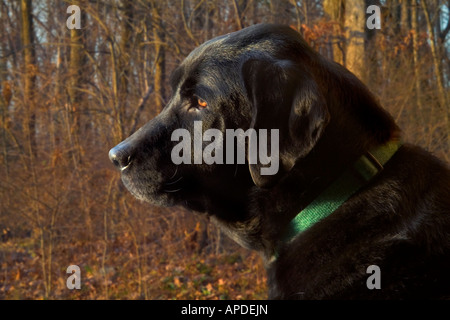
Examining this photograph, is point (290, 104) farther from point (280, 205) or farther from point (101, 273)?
point (101, 273)

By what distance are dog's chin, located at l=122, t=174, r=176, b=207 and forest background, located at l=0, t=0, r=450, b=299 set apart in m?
5.31

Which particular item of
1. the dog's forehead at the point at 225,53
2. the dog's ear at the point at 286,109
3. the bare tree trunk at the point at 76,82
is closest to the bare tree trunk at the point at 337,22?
the bare tree trunk at the point at 76,82

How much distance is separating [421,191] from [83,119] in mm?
8088

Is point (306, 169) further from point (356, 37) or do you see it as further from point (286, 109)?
point (356, 37)

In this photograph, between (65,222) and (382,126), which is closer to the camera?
(382,126)

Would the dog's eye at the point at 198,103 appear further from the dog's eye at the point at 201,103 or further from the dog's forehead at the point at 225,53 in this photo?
the dog's forehead at the point at 225,53

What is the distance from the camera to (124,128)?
8672mm

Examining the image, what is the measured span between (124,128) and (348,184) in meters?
6.88

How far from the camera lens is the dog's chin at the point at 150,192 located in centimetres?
278

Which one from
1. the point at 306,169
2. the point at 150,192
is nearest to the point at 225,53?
the point at 306,169

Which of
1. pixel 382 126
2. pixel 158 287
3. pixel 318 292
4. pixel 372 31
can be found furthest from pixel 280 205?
pixel 372 31

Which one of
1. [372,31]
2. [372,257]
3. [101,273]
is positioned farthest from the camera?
[372,31]

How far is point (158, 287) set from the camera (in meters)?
8.55

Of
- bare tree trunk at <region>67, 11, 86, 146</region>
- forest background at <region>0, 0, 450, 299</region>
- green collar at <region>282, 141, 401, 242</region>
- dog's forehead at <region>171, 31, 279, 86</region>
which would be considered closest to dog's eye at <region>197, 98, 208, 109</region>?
dog's forehead at <region>171, 31, 279, 86</region>
